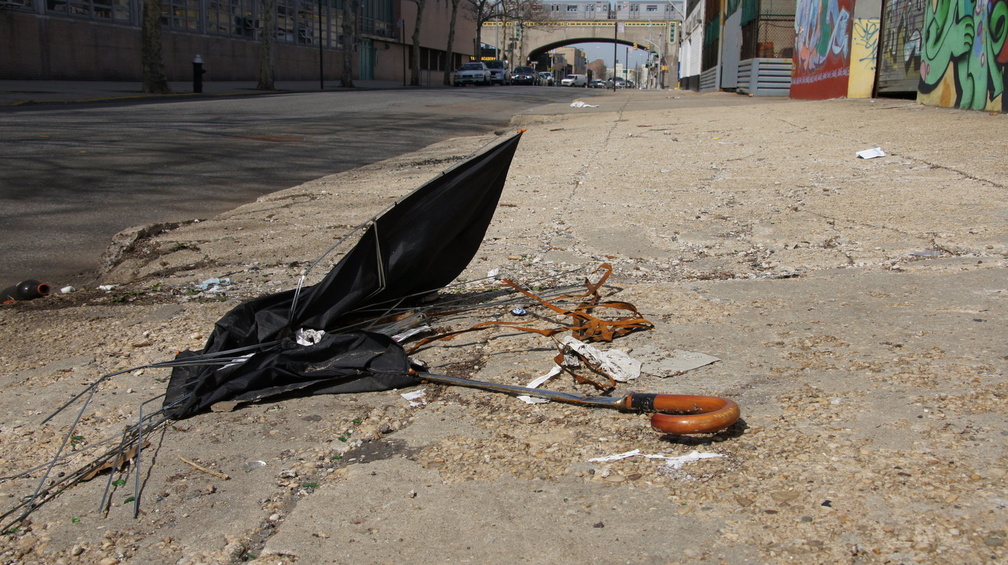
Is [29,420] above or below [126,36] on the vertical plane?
below

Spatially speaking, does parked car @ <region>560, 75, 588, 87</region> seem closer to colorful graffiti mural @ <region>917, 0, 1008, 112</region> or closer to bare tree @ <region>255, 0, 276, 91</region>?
bare tree @ <region>255, 0, 276, 91</region>

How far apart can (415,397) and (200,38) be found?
36.7 m

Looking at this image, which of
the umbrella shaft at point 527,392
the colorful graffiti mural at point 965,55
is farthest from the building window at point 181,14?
the umbrella shaft at point 527,392

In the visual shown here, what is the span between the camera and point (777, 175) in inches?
290

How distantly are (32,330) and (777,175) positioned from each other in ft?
19.9

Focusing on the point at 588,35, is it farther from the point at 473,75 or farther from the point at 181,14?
Result: the point at 181,14

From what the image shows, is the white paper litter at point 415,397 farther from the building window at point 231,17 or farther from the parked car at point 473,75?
the parked car at point 473,75

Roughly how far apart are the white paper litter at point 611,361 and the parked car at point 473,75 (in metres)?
47.8

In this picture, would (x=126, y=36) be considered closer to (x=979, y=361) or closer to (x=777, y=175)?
(x=777, y=175)

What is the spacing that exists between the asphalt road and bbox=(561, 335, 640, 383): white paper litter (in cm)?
402

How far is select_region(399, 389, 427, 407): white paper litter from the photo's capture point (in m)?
3.08

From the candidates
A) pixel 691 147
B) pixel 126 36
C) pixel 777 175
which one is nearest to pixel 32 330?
pixel 777 175

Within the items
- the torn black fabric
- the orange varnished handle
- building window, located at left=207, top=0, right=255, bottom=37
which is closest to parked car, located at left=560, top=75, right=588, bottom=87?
building window, located at left=207, top=0, right=255, bottom=37

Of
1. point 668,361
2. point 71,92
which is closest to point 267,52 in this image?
point 71,92
